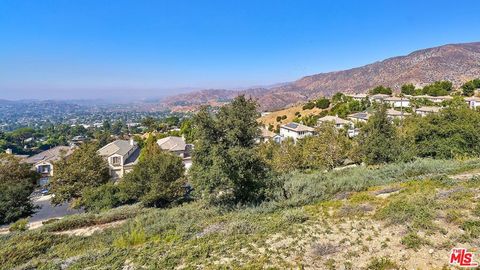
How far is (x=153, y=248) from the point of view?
859 centimetres

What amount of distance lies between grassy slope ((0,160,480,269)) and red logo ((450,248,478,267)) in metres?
0.18

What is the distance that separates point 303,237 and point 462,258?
385 cm

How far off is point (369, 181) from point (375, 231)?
303 inches

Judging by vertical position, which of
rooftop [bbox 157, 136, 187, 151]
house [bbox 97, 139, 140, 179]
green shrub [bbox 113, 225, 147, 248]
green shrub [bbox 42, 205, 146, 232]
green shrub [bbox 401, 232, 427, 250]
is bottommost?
house [bbox 97, 139, 140, 179]

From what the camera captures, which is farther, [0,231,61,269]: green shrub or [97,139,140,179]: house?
[97,139,140,179]: house

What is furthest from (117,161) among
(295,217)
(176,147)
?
(295,217)

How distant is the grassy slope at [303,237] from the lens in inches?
277

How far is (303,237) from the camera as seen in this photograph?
844cm

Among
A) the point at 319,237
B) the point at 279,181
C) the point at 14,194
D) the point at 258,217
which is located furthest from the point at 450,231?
the point at 14,194

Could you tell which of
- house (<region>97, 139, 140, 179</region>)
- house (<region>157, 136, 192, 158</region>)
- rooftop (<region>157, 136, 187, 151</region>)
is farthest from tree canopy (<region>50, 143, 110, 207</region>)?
rooftop (<region>157, 136, 187, 151</region>)

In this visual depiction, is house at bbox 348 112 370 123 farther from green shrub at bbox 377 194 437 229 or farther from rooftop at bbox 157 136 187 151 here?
green shrub at bbox 377 194 437 229

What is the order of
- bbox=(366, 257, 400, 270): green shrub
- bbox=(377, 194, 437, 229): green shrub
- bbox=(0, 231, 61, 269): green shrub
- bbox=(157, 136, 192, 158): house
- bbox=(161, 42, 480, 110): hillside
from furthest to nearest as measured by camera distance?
1. bbox=(161, 42, 480, 110): hillside
2. bbox=(157, 136, 192, 158): house
3. bbox=(0, 231, 61, 269): green shrub
4. bbox=(377, 194, 437, 229): green shrub
5. bbox=(366, 257, 400, 270): green shrub

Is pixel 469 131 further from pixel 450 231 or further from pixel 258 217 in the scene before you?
pixel 258 217

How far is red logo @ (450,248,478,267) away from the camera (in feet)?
19.8
